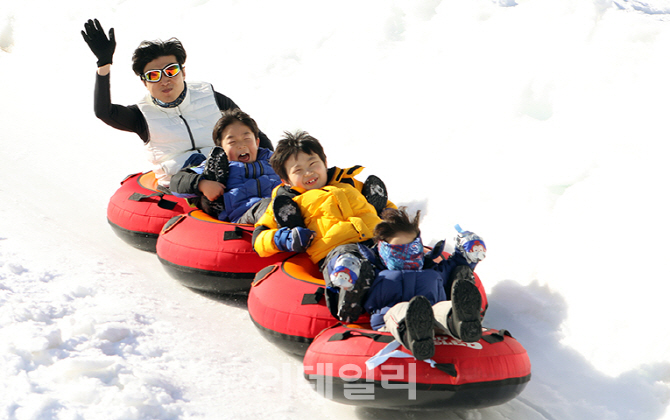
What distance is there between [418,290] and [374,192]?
1089 millimetres

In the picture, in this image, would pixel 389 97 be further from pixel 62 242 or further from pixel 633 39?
pixel 62 242

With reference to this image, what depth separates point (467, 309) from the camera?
88.2 inches

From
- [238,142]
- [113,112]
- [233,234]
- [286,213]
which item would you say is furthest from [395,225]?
[113,112]

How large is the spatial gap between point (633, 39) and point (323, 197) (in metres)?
3.10

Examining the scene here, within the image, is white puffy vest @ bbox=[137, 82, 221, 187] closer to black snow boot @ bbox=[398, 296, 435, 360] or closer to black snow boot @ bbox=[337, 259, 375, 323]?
black snow boot @ bbox=[337, 259, 375, 323]

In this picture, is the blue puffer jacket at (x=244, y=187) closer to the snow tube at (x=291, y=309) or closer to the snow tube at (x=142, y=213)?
the snow tube at (x=142, y=213)

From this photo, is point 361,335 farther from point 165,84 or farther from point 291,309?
point 165,84

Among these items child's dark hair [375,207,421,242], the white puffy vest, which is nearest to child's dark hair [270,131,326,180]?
child's dark hair [375,207,421,242]

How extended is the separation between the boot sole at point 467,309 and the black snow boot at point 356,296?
515 mm

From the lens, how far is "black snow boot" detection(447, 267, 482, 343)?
2223 millimetres

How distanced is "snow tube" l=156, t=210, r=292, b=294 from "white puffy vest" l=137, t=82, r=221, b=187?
961 millimetres

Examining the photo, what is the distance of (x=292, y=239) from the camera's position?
10.2 ft

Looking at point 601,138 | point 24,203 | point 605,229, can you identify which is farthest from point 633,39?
point 24,203

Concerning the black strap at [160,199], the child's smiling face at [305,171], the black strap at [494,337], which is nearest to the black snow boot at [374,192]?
the child's smiling face at [305,171]
